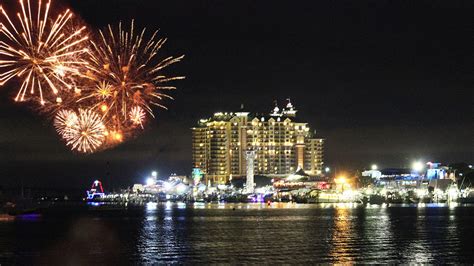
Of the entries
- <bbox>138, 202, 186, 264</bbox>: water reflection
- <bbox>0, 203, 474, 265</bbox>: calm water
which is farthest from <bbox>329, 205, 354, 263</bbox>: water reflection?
<bbox>138, 202, 186, 264</bbox>: water reflection

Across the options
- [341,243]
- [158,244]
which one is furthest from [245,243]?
[341,243]

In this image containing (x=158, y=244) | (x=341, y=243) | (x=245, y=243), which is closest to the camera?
(x=245, y=243)

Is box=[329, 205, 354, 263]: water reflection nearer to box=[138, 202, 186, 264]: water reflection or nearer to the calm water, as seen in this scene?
the calm water

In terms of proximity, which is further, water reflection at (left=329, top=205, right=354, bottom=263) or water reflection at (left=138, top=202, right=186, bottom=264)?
water reflection at (left=138, top=202, right=186, bottom=264)

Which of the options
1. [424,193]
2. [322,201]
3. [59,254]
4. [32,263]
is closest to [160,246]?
[59,254]

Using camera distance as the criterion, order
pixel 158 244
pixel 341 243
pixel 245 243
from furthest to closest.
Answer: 1. pixel 158 244
2. pixel 341 243
3. pixel 245 243

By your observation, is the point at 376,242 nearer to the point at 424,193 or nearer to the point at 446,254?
the point at 446,254

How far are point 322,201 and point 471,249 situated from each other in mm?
126827

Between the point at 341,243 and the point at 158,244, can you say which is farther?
the point at 158,244

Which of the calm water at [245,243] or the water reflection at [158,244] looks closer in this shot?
the calm water at [245,243]

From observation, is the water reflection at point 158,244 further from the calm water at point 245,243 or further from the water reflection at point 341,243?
the water reflection at point 341,243

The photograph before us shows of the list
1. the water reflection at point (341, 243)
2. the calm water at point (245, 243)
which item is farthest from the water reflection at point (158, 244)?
the water reflection at point (341, 243)

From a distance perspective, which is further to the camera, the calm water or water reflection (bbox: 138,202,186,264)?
water reflection (bbox: 138,202,186,264)

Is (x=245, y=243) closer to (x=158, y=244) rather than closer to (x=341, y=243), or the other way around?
(x=158, y=244)
